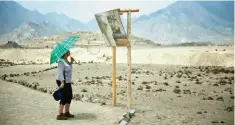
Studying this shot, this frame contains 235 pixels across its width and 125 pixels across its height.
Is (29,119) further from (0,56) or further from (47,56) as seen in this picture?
(0,56)

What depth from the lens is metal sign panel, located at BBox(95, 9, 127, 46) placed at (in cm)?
1071

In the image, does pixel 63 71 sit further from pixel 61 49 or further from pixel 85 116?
pixel 85 116

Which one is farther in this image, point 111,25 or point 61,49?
point 111,25

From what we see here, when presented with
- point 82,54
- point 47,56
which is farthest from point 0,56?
point 82,54

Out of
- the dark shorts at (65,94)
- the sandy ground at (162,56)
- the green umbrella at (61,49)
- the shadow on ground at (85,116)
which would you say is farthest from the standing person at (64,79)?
the sandy ground at (162,56)

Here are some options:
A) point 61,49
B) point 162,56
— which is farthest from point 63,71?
point 162,56

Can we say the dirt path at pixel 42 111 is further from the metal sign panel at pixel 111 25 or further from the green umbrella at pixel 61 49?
the metal sign panel at pixel 111 25

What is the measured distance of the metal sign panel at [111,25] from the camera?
1071 centimetres

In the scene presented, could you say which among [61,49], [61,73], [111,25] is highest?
[111,25]

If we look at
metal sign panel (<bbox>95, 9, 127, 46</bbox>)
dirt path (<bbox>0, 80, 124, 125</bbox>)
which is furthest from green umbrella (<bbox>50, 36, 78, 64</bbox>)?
dirt path (<bbox>0, 80, 124, 125</bbox>)

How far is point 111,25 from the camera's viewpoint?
1092cm

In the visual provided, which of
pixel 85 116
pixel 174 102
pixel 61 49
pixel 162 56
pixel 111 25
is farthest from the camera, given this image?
pixel 162 56

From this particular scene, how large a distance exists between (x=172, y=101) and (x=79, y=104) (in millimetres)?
4181

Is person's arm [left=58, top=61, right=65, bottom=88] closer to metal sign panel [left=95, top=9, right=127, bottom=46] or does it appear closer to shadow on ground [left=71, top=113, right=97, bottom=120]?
shadow on ground [left=71, top=113, right=97, bottom=120]
